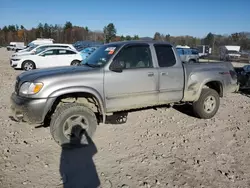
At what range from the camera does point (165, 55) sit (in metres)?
5.26

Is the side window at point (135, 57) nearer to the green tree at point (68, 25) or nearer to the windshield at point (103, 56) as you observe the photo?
the windshield at point (103, 56)

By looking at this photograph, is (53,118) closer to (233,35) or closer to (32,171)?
(32,171)

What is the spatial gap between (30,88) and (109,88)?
1394mm

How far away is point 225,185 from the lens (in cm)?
324

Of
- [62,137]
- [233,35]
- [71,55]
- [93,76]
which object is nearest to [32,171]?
[62,137]

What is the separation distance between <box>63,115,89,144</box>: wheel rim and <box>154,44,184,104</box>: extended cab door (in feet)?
5.79

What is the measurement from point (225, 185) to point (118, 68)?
2.59 m

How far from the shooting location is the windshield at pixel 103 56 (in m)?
4.70

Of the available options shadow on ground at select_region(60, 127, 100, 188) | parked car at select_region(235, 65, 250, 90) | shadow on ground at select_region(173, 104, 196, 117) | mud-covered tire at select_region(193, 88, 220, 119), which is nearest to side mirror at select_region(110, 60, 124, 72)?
shadow on ground at select_region(60, 127, 100, 188)

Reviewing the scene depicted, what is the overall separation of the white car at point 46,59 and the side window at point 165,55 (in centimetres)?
1047

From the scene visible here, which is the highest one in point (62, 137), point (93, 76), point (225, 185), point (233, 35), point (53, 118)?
point (233, 35)

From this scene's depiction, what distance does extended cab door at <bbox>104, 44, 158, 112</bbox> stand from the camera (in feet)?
14.9

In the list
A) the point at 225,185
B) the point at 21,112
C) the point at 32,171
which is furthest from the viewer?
the point at 21,112

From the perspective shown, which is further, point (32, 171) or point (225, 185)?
point (32, 171)
